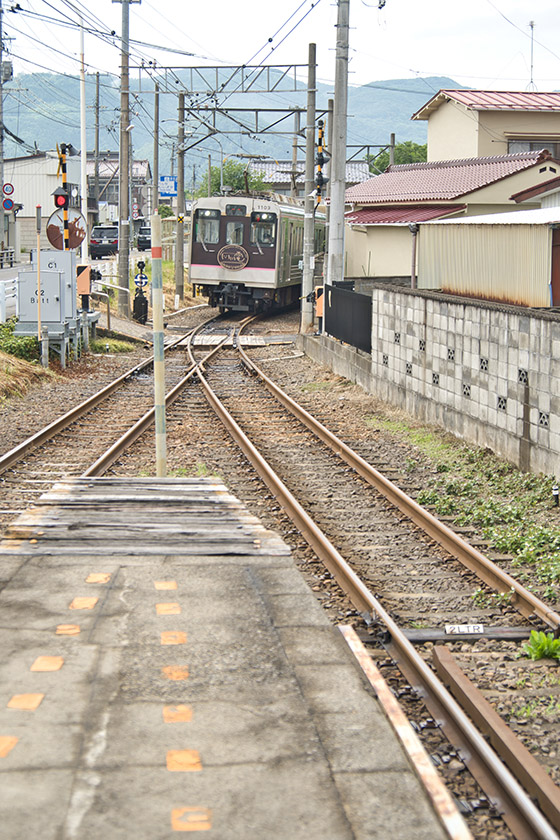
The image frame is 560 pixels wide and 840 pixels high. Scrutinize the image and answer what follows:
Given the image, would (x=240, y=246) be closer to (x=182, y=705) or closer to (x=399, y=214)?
(x=399, y=214)

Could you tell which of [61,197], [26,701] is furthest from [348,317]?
[26,701]

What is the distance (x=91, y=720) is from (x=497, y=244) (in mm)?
9898

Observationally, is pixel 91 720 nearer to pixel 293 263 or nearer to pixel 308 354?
pixel 308 354

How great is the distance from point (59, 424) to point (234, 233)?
17.8 meters

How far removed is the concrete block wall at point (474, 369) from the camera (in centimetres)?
973

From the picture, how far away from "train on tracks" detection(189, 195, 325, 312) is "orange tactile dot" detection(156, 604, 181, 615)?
2518 centimetres

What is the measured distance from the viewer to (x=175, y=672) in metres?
4.78

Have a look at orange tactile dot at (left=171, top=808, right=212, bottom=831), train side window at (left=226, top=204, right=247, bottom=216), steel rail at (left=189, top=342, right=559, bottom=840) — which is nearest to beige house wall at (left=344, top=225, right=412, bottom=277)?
train side window at (left=226, top=204, right=247, bottom=216)

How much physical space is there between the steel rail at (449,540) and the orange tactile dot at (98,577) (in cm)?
265

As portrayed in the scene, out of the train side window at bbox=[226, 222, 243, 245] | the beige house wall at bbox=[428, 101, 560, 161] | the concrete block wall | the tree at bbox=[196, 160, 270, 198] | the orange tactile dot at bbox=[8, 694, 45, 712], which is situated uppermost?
the tree at bbox=[196, 160, 270, 198]

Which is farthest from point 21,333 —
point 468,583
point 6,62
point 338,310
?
point 6,62

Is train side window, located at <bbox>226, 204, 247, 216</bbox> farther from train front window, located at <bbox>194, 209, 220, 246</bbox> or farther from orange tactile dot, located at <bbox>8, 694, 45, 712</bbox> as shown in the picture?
orange tactile dot, located at <bbox>8, 694, 45, 712</bbox>

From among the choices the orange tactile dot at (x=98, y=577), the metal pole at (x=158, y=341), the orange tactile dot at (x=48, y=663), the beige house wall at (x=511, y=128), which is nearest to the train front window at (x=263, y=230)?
the beige house wall at (x=511, y=128)

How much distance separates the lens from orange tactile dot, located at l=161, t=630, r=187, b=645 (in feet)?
16.9
